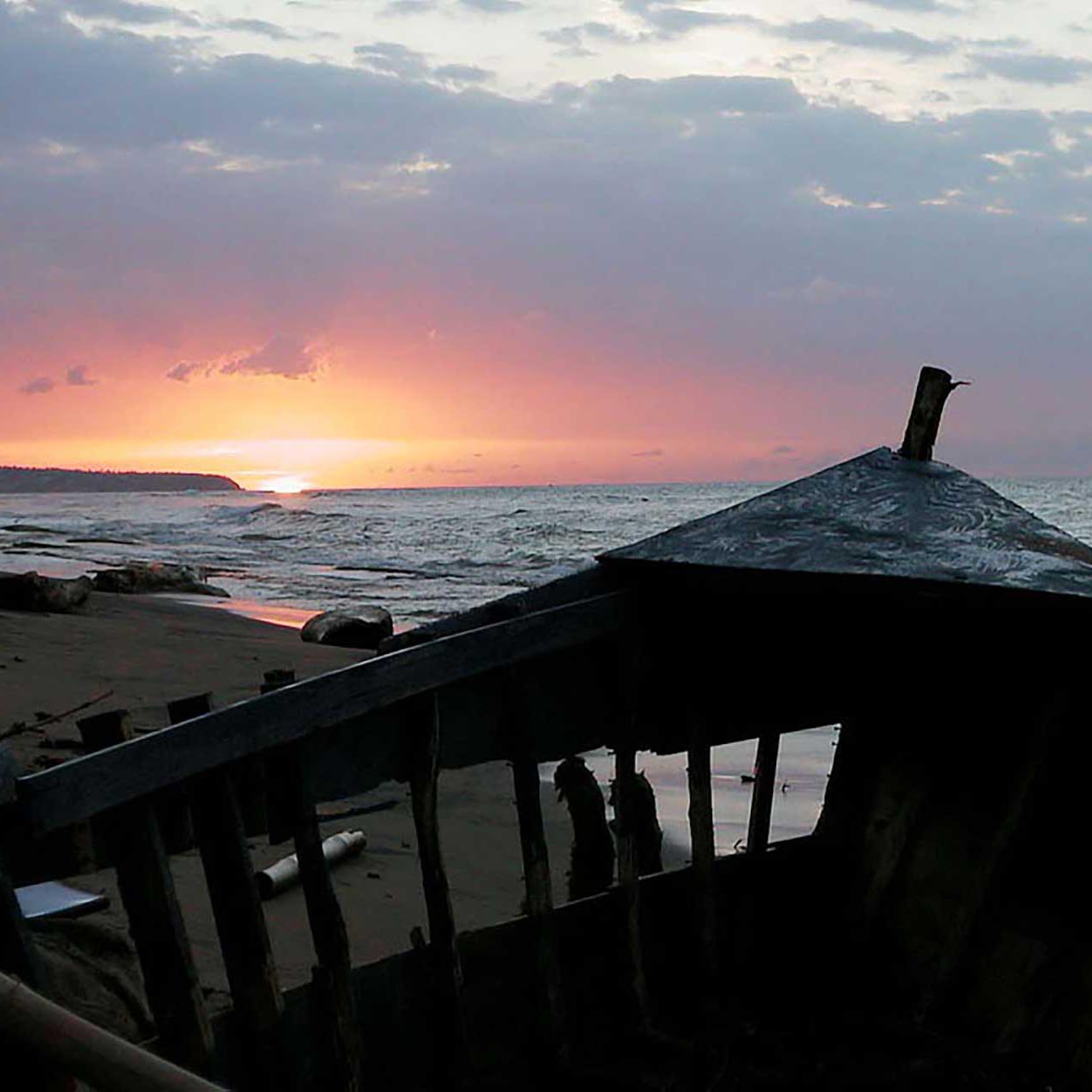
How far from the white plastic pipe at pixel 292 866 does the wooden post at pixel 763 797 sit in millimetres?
1712

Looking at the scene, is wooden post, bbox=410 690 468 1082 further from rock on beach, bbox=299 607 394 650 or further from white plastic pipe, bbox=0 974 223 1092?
rock on beach, bbox=299 607 394 650

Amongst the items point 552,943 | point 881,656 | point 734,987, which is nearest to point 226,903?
point 552,943

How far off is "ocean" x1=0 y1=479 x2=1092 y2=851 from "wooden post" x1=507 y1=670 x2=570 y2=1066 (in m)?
3.09

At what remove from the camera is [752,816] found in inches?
171

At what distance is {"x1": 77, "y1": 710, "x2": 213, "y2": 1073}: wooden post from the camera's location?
2.56 meters

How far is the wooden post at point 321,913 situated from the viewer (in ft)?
9.41

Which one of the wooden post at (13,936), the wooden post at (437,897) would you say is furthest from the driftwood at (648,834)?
the wooden post at (13,936)

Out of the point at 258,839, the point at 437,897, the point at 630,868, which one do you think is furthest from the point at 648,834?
the point at 258,839

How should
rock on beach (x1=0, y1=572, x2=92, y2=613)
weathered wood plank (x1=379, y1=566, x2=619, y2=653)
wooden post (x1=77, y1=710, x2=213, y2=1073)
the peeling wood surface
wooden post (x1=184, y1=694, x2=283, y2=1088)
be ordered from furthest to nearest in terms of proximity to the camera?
rock on beach (x1=0, y1=572, x2=92, y2=613) < weathered wood plank (x1=379, y1=566, x2=619, y2=653) < the peeling wood surface < wooden post (x1=184, y1=694, x2=283, y2=1088) < wooden post (x1=77, y1=710, x2=213, y2=1073)

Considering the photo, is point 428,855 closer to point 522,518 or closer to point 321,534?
point 321,534

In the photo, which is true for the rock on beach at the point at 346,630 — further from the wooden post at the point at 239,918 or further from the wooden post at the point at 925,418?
the wooden post at the point at 239,918

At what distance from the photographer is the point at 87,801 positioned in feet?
7.82

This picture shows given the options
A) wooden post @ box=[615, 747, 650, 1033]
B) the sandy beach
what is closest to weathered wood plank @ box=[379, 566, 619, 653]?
wooden post @ box=[615, 747, 650, 1033]

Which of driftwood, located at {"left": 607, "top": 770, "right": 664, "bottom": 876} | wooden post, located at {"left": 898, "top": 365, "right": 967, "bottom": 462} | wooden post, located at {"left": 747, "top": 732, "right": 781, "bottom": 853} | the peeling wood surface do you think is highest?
wooden post, located at {"left": 898, "top": 365, "right": 967, "bottom": 462}
